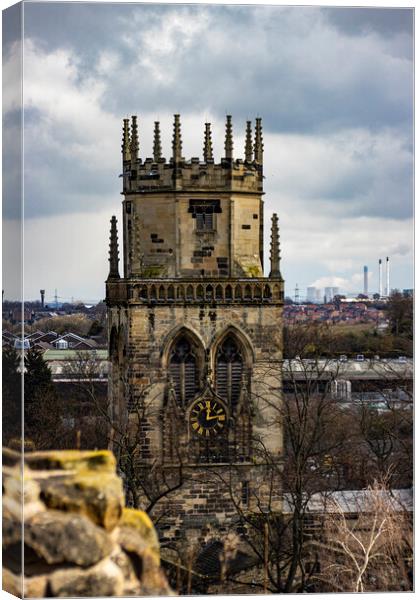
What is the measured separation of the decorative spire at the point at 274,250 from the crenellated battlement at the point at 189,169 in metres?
1.05

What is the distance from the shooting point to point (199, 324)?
1112 inches

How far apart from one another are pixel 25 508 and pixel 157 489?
44.7 ft

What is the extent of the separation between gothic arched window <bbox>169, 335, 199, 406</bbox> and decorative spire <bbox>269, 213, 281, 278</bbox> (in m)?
2.56

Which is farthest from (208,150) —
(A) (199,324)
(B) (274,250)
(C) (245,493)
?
(C) (245,493)

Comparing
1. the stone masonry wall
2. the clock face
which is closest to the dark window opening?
the clock face

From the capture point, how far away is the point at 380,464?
3116 cm

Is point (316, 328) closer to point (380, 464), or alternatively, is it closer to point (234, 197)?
point (380, 464)

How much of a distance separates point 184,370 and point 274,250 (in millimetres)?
3430

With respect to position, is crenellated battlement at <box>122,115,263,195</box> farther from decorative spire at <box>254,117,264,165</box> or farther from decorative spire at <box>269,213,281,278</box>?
decorative spire at <box>269,213,281,278</box>

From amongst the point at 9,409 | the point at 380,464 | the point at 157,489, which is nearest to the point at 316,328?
the point at 380,464

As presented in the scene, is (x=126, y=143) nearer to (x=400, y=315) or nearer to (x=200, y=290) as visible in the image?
(x=200, y=290)

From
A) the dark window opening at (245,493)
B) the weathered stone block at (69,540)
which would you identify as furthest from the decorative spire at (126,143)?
the weathered stone block at (69,540)

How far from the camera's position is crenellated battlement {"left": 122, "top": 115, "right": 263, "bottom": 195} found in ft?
91.5

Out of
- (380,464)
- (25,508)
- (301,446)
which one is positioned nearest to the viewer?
(25,508)
